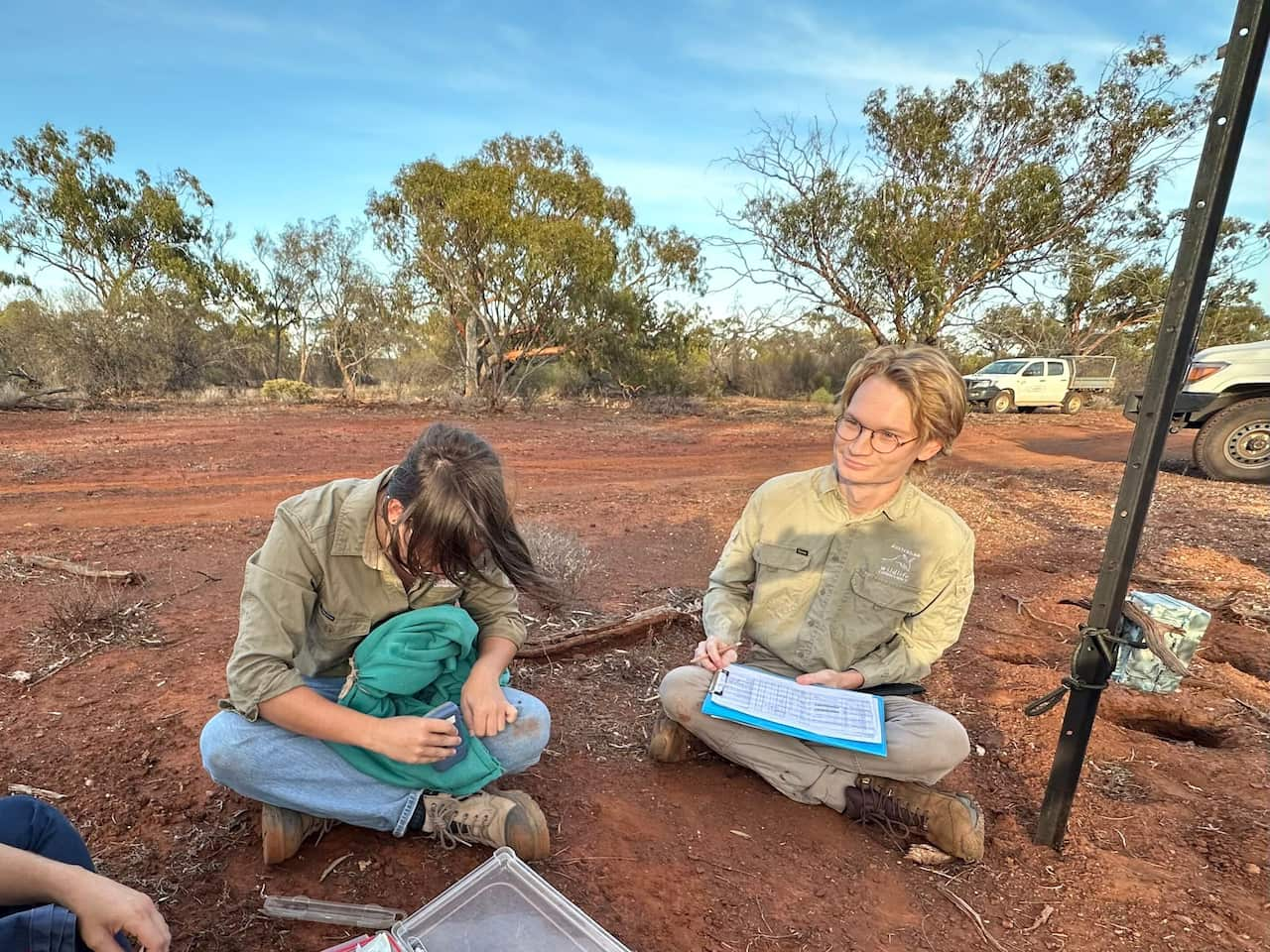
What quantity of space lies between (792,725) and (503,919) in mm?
827

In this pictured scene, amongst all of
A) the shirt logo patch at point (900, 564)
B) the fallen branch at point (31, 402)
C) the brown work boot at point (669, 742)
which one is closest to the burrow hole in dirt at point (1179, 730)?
the shirt logo patch at point (900, 564)

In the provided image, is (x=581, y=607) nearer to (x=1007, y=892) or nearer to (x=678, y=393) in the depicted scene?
(x=1007, y=892)

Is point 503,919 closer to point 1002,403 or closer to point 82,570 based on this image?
point 82,570

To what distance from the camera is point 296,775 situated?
5.34 feet

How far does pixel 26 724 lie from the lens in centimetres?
218

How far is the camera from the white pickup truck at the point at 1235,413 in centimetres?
642

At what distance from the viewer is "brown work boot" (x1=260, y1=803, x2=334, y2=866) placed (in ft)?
5.30

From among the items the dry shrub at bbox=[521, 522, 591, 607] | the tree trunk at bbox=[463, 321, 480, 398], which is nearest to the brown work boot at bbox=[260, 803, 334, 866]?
the dry shrub at bbox=[521, 522, 591, 607]

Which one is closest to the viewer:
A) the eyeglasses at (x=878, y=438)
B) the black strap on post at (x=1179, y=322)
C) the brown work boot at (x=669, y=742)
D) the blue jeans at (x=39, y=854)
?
the blue jeans at (x=39, y=854)

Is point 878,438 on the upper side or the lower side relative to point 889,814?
upper

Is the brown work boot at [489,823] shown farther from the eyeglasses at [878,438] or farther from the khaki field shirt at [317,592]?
the eyeglasses at [878,438]

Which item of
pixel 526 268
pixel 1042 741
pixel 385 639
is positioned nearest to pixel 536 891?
pixel 385 639

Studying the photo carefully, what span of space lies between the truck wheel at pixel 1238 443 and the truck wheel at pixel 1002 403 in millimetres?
10720

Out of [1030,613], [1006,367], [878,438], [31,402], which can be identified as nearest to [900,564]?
[878,438]
